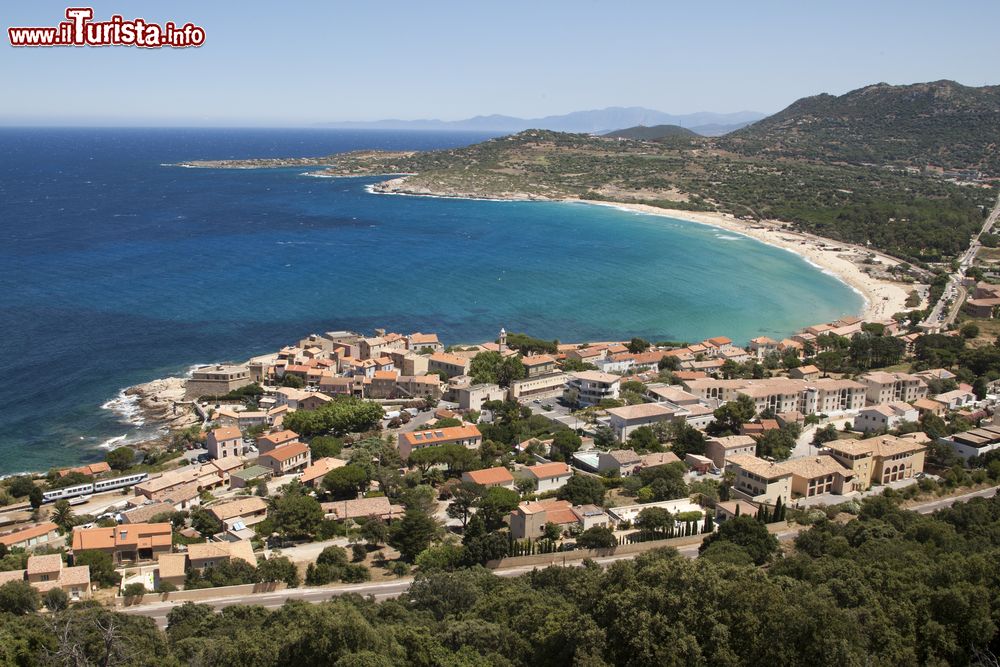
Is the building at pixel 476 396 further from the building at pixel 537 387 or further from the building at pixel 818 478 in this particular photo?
the building at pixel 818 478

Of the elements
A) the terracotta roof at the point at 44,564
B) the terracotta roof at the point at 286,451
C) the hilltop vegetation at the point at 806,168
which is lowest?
the terracotta roof at the point at 286,451

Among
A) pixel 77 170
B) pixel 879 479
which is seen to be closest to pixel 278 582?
pixel 879 479

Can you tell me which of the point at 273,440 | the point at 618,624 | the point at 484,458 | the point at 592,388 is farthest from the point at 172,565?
the point at 592,388

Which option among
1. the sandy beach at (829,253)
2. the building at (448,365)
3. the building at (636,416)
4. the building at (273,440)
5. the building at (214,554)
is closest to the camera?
the building at (214,554)

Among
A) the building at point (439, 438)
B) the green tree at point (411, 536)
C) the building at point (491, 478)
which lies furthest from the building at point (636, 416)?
the green tree at point (411, 536)

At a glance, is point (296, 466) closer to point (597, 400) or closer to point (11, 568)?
point (11, 568)

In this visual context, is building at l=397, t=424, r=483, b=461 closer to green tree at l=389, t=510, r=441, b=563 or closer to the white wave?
green tree at l=389, t=510, r=441, b=563
